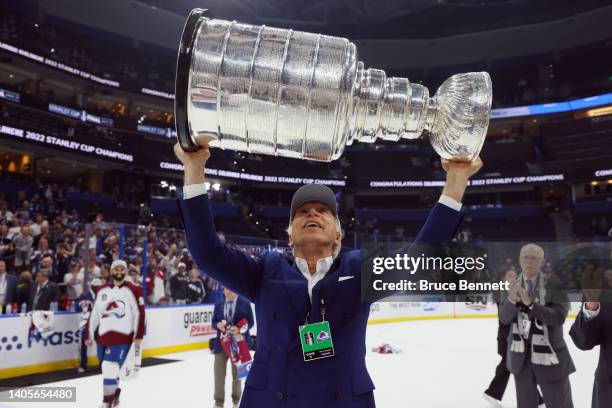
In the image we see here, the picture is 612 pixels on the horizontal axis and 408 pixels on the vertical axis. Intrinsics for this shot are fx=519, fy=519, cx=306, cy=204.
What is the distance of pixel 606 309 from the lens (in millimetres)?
2799

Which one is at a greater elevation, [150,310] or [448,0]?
[448,0]

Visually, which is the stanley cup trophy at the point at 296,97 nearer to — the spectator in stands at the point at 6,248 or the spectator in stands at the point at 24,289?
the spectator in stands at the point at 24,289

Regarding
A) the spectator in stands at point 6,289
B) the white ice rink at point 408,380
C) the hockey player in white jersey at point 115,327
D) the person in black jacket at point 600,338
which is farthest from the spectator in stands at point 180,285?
the person in black jacket at point 600,338

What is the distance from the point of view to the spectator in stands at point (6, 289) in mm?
7781

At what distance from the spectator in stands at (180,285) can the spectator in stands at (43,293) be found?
8.09 ft

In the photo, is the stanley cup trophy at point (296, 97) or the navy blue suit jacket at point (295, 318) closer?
the stanley cup trophy at point (296, 97)

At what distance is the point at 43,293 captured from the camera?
317 inches

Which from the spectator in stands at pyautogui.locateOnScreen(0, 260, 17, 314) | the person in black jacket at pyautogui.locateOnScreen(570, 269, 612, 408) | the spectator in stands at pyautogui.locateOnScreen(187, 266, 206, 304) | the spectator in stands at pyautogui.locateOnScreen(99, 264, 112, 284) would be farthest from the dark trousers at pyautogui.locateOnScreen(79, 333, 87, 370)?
the person in black jacket at pyautogui.locateOnScreen(570, 269, 612, 408)

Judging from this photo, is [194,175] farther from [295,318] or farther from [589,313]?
[589,313]

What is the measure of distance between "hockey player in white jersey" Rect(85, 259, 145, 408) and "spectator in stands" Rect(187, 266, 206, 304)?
482cm

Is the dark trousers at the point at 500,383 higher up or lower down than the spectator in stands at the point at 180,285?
lower down

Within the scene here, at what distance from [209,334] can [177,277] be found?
153cm

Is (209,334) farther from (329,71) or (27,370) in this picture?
(329,71)

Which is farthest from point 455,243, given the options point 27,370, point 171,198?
point 171,198
